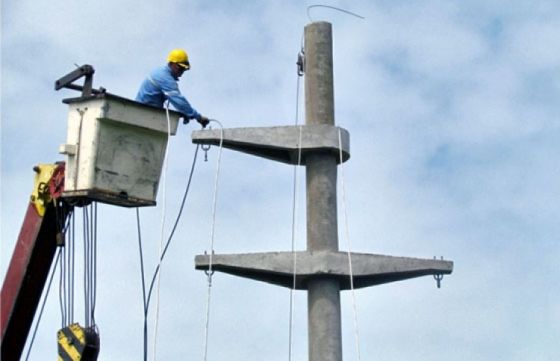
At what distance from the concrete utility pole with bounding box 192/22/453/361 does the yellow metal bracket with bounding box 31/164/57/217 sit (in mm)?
2100

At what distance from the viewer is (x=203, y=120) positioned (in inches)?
618

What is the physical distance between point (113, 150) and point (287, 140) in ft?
10.5

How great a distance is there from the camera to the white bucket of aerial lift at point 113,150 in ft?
46.9

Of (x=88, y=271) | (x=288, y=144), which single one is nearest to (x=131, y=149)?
(x=88, y=271)

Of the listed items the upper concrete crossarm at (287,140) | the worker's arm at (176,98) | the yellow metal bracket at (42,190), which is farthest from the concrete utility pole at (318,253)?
the yellow metal bracket at (42,190)

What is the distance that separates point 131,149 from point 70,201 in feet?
3.18

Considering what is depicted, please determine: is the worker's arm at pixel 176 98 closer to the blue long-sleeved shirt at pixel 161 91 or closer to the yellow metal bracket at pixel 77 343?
the blue long-sleeved shirt at pixel 161 91

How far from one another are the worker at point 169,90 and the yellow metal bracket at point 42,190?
142 cm

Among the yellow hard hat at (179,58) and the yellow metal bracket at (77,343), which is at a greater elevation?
the yellow hard hat at (179,58)

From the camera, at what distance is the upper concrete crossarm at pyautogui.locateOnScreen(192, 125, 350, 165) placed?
657 inches

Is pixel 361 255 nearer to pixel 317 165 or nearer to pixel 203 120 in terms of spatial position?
pixel 317 165

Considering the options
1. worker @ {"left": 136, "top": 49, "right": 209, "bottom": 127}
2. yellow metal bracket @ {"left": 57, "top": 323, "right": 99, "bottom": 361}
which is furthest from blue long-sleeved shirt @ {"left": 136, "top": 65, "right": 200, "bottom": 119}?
yellow metal bracket @ {"left": 57, "top": 323, "right": 99, "bottom": 361}

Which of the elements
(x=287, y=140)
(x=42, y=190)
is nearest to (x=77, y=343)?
(x=42, y=190)

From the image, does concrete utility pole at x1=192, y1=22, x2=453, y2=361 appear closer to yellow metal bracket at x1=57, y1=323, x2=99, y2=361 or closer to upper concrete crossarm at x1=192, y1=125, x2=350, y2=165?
upper concrete crossarm at x1=192, y1=125, x2=350, y2=165
